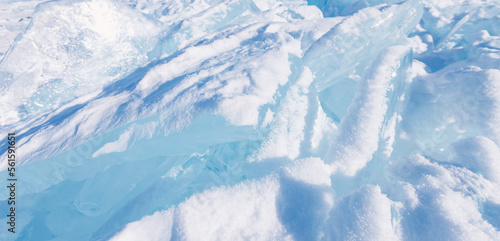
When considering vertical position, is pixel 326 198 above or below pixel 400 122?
above

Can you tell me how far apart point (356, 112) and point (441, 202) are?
0.64 metres

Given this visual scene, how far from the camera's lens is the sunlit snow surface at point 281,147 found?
1047mm

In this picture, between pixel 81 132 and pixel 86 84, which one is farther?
pixel 86 84

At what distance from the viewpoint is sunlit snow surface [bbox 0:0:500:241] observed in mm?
1047

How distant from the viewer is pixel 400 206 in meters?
1.05

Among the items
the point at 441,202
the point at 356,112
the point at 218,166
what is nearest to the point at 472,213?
the point at 441,202

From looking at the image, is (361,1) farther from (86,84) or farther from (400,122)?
(86,84)

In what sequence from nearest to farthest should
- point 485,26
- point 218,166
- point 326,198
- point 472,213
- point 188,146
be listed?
point 472,213 < point 326,198 < point 188,146 < point 218,166 < point 485,26

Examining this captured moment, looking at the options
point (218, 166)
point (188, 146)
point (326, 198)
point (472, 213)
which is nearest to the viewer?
point (472, 213)

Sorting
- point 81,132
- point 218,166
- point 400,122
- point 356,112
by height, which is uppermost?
point 81,132

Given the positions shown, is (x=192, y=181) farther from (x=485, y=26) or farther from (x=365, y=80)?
(x=485, y=26)

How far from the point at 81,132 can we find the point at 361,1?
350 cm

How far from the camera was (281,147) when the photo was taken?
1511mm

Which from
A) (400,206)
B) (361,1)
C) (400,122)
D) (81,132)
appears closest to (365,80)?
(400,122)
